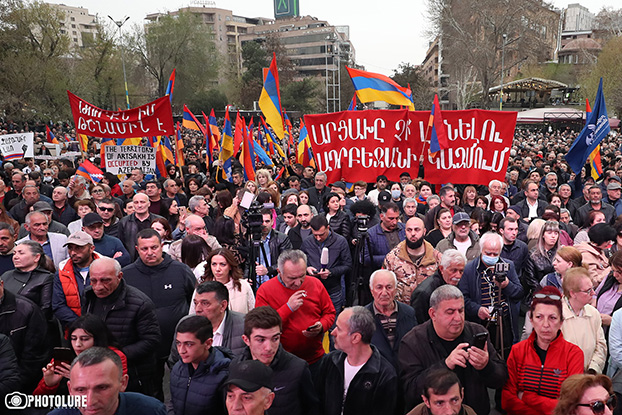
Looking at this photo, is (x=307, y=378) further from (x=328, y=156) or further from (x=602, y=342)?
(x=328, y=156)

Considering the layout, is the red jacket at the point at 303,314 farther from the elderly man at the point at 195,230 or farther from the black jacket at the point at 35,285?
the black jacket at the point at 35,285

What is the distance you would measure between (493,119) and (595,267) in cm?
296

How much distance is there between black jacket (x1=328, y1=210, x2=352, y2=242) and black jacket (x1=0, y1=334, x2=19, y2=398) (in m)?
3.99

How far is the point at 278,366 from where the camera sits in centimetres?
295

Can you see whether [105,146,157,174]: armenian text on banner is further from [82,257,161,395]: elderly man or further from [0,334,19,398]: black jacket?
[0,334,19,398]: black jacket

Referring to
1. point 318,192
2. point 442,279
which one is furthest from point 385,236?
point 318,192

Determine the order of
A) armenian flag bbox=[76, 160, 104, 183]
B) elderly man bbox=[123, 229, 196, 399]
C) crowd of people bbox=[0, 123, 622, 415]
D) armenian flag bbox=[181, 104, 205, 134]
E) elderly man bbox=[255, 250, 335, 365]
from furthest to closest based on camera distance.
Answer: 1. armenian flag bbox=[181, 104, 205, 134]
2. armenian flag bbox=[76, 160, 104, 183]
3. elderly man bbox=[123, 229, 196, 399]
4. elderly man bbox=[255, 250, 335, 365]
5. crowd of people bbox=[0, 123, 622, 415]

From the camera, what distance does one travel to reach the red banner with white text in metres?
7.03

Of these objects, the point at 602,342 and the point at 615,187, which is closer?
the point at 602,342

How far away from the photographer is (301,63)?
92.4 metres

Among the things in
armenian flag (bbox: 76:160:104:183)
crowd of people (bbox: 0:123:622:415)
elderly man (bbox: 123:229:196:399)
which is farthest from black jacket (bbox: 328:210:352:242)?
armenian flag (bbox: 76:160:104:183)

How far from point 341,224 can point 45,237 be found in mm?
3546

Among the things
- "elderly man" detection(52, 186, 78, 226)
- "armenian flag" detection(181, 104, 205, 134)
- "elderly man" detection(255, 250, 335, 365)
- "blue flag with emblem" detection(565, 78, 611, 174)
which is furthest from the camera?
"armenian flag" detection(181, 104, 205, 134)

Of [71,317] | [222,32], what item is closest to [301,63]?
[222,32]
